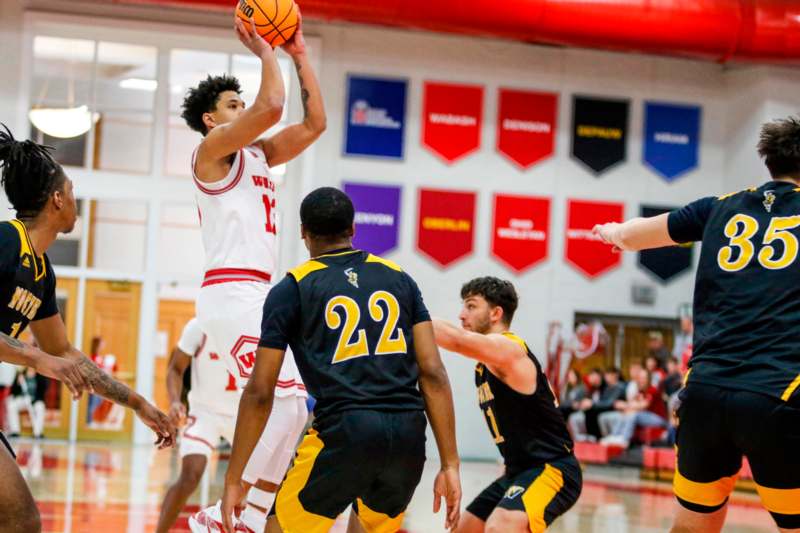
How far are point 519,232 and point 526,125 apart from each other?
1.91 m

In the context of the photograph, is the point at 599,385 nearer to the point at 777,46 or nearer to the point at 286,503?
the point at 777,46

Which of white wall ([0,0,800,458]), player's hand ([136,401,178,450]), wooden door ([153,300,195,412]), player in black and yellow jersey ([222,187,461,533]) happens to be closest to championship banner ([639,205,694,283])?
white wall ([0,0,800,458])

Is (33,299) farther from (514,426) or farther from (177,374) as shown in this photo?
(177,374)

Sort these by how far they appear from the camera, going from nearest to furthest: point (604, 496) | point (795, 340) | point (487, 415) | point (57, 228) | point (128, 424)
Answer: point (795, 340), point (57, 228), point (487, 415), point (604, 496), point (128, 424)

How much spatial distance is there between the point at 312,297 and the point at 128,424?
1483 centimetres

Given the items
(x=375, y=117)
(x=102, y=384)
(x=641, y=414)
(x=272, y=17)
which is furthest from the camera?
(x=375, y=117)

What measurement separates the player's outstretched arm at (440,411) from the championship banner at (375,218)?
13939 mm

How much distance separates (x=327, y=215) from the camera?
4203 mm

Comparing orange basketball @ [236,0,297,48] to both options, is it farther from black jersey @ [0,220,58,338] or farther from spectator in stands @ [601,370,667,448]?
spectator in stands @ [601,370,667,448]

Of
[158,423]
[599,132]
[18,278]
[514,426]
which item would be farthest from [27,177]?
[599,132]

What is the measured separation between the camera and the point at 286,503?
4039mm

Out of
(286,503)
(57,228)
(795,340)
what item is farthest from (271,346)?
(795,340)

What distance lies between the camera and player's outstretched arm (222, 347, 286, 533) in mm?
3988

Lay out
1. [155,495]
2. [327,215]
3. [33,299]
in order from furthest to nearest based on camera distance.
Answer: [155,495], [33,299], [327,215]
